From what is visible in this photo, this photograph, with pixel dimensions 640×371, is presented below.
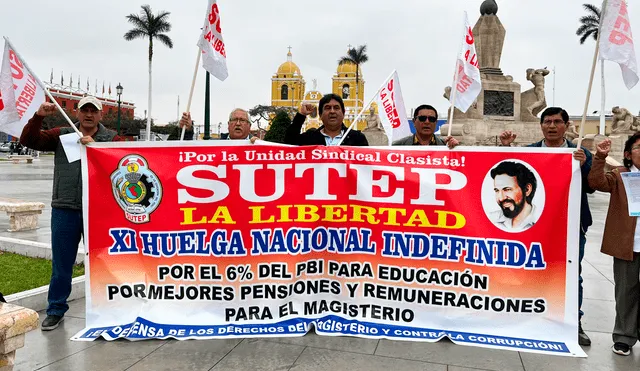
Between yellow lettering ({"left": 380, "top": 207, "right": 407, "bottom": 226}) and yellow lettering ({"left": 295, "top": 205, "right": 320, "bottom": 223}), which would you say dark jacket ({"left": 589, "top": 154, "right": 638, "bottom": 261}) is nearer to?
yellow lettering ({"left": 380, "top": 207, "right": 407, "bottom": 226})

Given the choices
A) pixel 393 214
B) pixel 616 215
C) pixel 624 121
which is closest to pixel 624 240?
pixel 616 215

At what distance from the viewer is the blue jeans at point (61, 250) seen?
405 cm

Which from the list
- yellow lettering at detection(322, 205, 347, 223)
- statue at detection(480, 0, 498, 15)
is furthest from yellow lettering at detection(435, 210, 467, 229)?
statue at detection(480, 0, 498, 15)

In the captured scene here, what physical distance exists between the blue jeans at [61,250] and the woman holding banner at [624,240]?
418 centimetres

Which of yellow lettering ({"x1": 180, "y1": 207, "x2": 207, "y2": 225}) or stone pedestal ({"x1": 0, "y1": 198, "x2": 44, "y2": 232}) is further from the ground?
yellow lettering ({"x1": 180, "y1": 207, "x2": 207, "y2": 225})

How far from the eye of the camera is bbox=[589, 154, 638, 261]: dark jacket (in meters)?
3.54

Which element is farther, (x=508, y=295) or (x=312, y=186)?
(x=312, y=186)

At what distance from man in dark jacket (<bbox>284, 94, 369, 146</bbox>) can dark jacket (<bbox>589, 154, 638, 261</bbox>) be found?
1850mm

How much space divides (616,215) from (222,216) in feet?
9.96

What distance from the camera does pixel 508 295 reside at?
377cm

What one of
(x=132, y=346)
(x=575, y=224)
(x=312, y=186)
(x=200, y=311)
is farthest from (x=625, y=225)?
(x=132, y=346)

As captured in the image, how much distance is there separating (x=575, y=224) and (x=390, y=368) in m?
1.85

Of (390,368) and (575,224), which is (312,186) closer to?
(390,368)

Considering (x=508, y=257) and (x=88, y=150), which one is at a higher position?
(x=88, y=150)
